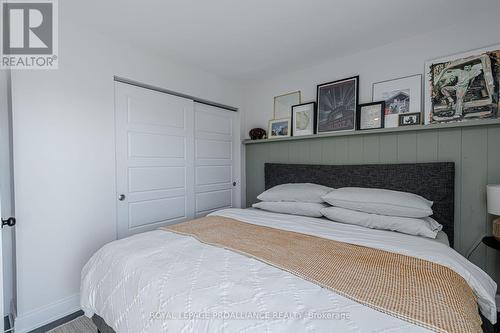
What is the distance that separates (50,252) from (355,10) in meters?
3.13

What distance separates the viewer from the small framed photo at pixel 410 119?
2.15 m

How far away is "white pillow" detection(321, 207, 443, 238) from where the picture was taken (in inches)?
65.3

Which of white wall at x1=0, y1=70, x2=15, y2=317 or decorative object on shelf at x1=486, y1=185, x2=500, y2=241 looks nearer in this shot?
decorative object on shelf at x1=486, y1=185, x2=500, y2=241

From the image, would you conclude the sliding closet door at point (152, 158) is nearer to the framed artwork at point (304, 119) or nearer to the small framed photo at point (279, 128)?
the small framed photo at point (279, 128)

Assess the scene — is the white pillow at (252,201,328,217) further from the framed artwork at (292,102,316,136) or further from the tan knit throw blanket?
the framed artwork at (292,102,316,136)

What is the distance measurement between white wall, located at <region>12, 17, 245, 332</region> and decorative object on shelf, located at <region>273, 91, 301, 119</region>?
183 cm

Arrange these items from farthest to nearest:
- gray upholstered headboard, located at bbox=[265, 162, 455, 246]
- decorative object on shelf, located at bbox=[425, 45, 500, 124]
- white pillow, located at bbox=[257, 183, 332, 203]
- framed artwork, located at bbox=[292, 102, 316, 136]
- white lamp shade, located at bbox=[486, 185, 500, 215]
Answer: framed artwork, located at bbox=[292, 102, 316, 136]
white pillow, located at bbox=[257, 183, 332, 203]
gray upholstered headboard, located at bbox=[265, 162, 455, 246]
decorative object on shelf, located at bbox=[425, 45, 500, 124]
white lamp shade, located at bbox=[486, 185, 500, 215]

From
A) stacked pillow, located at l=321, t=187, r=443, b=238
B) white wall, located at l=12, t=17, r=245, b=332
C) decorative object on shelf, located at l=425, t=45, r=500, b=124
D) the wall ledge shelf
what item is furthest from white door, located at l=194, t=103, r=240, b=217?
decorative object on shelf, located at l=425, t=45, r=500, b=124

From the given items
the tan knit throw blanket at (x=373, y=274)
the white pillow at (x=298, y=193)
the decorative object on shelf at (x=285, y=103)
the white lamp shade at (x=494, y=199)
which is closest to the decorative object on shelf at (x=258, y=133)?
the decorative object on shelf at (x=285, y=103)

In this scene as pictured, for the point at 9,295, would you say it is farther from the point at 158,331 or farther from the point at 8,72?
the point at 158,331

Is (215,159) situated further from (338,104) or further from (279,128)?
(338,104)

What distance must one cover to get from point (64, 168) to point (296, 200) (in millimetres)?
2106

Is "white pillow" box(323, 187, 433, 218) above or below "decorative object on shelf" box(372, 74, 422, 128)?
below

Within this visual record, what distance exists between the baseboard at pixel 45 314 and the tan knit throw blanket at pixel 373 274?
1268mm
